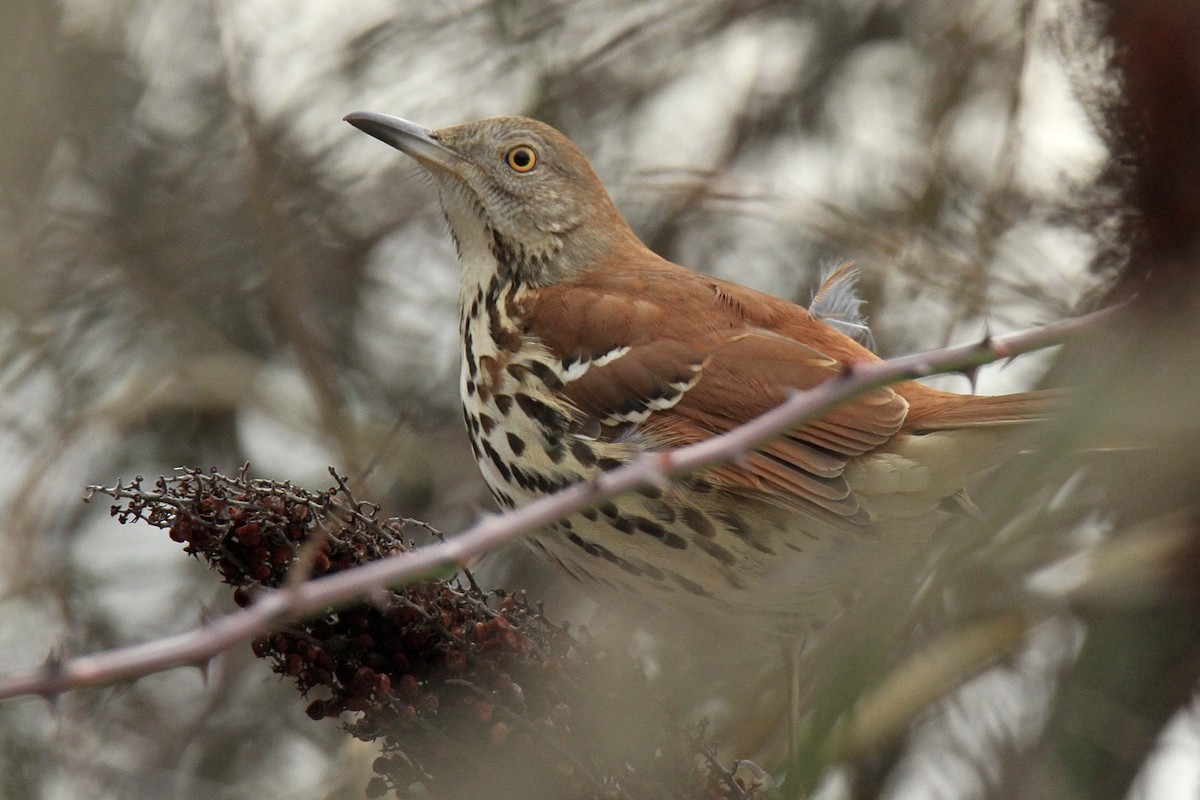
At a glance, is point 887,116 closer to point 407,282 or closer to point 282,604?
point 407,282

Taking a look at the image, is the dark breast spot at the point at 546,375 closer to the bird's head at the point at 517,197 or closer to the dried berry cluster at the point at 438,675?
the bird's head at the point at 517,197

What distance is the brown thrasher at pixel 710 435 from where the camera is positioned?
3.11m

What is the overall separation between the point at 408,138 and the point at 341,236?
761 mm

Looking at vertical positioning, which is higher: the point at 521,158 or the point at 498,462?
the point at 521,158

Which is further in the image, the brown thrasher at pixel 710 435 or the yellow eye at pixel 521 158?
the yellow eye at pixel 521 158

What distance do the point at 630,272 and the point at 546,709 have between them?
1.50 meters

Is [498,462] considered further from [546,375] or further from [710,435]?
[710,435]

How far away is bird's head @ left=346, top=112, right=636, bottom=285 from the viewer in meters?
3.85

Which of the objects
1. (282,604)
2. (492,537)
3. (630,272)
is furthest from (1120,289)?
(630,272)

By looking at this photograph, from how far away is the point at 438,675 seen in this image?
240 centimetres

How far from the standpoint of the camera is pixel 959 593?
8.71 ft

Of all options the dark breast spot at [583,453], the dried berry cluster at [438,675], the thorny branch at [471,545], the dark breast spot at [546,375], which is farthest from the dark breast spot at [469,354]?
the thorny branch at [471,545]

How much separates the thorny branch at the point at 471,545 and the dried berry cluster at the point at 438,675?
821 millimetres

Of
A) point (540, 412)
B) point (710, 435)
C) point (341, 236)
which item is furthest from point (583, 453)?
point (341, 236)
